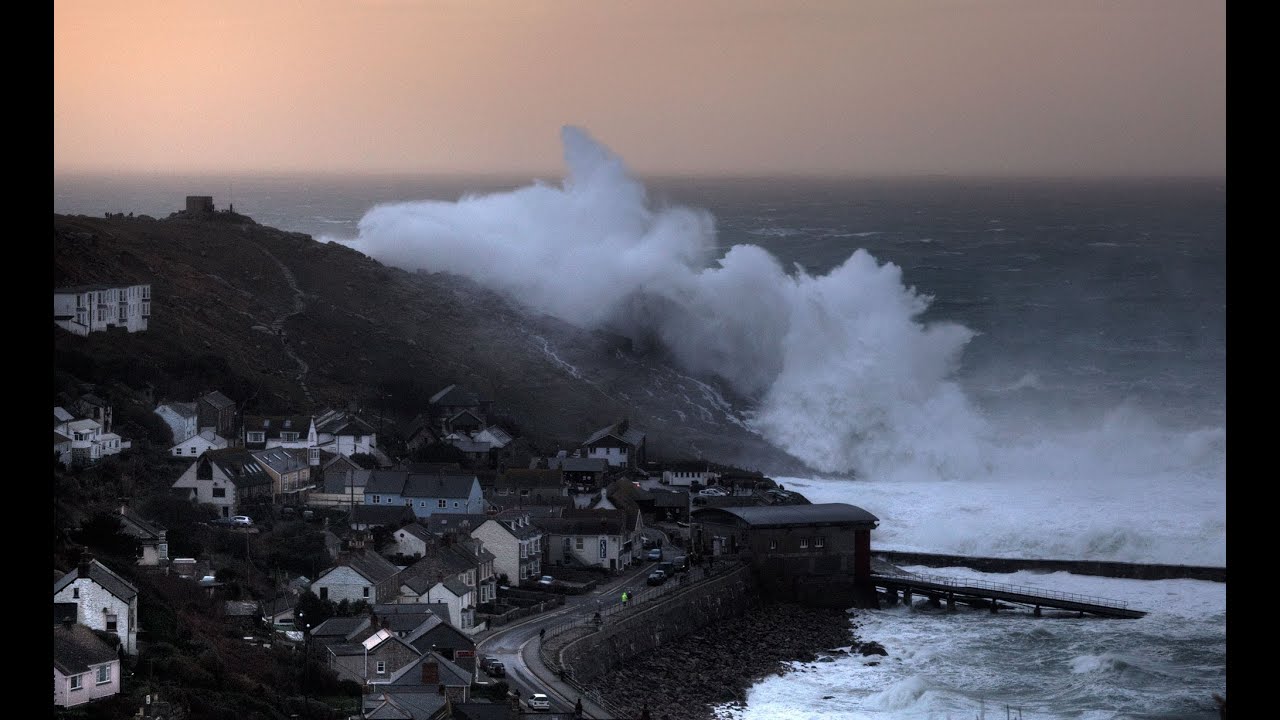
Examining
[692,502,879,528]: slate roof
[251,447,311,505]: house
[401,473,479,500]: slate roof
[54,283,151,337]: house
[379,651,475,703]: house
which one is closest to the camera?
[379,651,475,703]: house

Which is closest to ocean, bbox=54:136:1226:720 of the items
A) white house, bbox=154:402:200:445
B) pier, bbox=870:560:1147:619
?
pier, bbox=870:560:1147:619

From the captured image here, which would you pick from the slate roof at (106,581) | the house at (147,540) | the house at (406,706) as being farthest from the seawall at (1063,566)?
the slate roof at (106,581)

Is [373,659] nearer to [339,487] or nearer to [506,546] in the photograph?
[506,546]

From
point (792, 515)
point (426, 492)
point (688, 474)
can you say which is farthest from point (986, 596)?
point (426, 492)

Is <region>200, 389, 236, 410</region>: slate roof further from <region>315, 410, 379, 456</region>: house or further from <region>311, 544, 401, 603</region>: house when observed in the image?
<region>311, 544, 401, 603</region>: house

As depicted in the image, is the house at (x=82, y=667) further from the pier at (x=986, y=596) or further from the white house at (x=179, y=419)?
the white house at (x=179, y=419)
